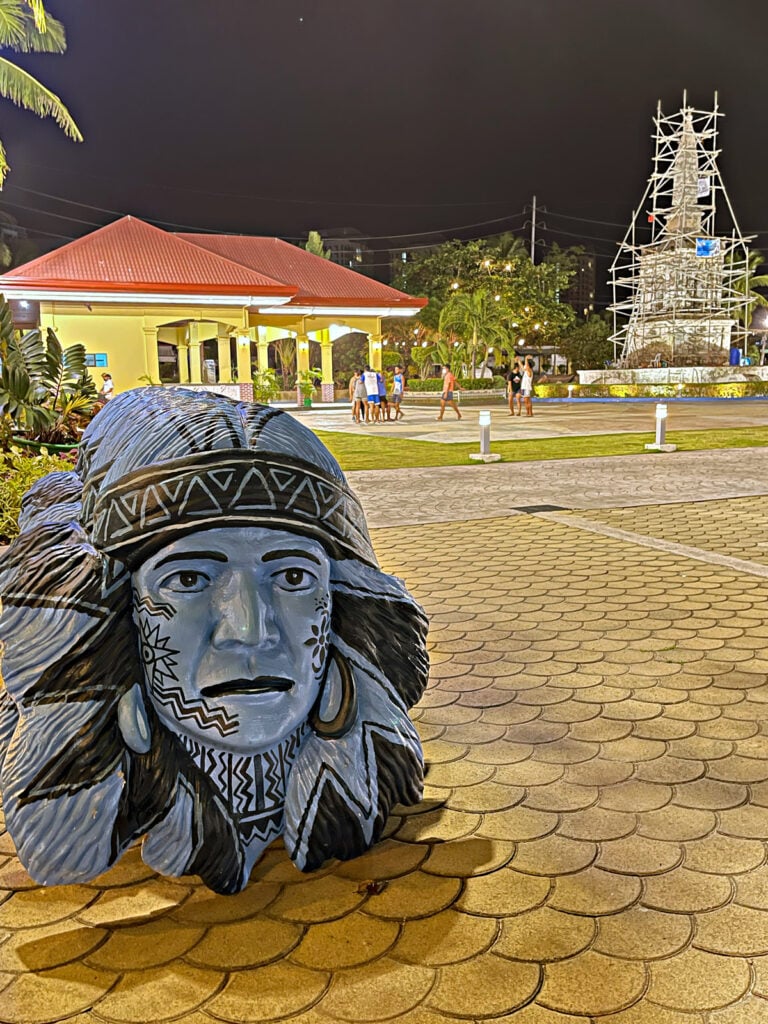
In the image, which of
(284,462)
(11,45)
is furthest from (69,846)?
(11,45)

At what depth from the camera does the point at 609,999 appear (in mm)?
1695

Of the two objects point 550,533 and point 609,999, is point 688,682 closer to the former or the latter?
point 609,999

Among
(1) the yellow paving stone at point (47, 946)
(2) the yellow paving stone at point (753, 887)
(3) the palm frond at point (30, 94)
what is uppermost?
(3) the palm frond at point (30, 94)

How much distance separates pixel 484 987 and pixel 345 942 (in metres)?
0.35

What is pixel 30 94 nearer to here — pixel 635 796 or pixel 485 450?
pixel 485 450

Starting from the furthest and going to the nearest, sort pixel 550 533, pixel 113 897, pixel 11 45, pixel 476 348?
pixel 476 348
pixel 11 45
pixel 550 533
pixel 113 897

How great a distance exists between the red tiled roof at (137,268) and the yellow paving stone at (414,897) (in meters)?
20.9

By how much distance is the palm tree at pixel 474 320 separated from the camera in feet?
111

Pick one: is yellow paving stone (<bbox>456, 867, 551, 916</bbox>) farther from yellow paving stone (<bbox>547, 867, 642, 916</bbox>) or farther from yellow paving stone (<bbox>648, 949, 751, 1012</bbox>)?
yellow paving stone (<bbox>648, 949, 751, 1012</bbox>)

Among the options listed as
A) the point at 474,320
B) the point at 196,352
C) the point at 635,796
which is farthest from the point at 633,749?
the point at 474,320

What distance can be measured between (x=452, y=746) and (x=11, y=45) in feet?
53.8

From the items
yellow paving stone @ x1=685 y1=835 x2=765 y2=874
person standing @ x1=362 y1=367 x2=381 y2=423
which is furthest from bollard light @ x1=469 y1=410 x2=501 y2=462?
yellow paving stone @ x1=685 y1=835 x2=765 y2=874

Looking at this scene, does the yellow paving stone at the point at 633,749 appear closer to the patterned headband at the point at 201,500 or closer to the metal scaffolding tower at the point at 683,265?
the patterned headband at the point at 201,500

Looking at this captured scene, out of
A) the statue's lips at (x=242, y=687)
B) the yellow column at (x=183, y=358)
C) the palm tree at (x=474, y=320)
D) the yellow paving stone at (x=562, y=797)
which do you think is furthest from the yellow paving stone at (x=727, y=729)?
the palm tree at (x=474, y=320)
